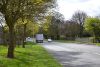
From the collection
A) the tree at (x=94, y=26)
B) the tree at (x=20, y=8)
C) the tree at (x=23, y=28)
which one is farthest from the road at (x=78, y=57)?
the tree at (x=94, y=26)

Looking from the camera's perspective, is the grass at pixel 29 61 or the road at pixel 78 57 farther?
the road at pixel 78 57

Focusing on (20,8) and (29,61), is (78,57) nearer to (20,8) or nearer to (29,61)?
(29,61)

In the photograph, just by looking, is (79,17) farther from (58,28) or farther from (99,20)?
(99,20)

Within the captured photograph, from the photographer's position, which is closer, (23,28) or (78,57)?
(78,57)

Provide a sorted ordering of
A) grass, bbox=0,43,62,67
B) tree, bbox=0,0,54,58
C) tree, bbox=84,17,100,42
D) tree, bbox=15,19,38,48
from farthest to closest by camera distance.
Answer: tree, bbox=84,17,100,42
tree, bbox=15,19,38,48
tree, bbox=0,0,54,58
grass, bbox=0,43,62,67

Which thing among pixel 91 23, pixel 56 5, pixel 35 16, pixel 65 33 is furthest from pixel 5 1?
pixel 65 33

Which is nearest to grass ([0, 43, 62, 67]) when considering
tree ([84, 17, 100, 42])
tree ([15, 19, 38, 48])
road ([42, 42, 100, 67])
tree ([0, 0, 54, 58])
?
road ([42, 42, 100, 67])

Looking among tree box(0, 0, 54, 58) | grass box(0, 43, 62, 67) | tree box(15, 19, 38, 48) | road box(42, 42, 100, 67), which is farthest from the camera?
tree box(15, 19, 38, 48)

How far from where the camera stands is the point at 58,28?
152 meters

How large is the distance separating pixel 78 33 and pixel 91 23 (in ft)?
149

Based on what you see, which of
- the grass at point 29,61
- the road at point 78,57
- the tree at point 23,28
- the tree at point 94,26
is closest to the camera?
the grass at point 29,61

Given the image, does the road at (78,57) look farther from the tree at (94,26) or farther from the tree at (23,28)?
the tree at (94,26)

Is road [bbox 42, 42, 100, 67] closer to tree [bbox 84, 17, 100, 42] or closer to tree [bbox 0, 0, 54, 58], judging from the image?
tree [bbox 0, 0, 54, 58]

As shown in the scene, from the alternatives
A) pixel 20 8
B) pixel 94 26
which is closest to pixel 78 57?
pixel 20 8
